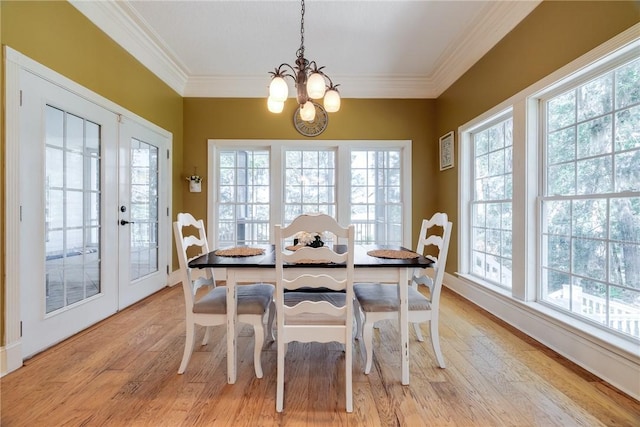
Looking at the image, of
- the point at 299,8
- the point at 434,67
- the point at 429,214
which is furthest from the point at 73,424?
the point at 434,67

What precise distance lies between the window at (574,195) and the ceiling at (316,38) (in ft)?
2.84

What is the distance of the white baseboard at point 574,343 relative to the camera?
5.27ft

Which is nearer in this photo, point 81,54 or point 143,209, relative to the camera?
point 81,54

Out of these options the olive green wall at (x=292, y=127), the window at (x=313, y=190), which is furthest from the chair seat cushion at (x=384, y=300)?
the olive green wall at (x=292, y=127)

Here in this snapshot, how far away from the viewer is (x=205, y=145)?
422 cm

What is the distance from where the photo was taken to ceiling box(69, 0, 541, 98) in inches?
105

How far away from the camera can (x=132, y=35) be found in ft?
9.78

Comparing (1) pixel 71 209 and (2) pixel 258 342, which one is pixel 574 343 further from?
(1) pixel 71 209

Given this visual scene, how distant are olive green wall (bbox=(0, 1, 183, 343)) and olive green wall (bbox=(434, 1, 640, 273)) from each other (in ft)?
11.9

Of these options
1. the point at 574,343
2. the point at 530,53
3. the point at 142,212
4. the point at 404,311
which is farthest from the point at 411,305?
the point at 142,212

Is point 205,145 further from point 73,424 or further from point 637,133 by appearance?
point 637,133

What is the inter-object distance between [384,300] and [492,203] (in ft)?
6.54

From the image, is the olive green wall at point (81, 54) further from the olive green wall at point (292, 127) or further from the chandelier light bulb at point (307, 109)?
the chandelier light bulb at point (307, 109)

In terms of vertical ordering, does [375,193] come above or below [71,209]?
above
